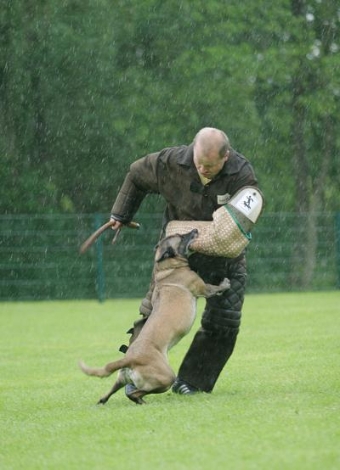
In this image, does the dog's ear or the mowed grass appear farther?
the dog's ear

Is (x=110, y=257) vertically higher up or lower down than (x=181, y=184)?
lower down

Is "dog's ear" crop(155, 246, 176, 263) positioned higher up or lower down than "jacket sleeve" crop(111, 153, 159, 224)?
lower down

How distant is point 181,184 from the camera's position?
6867 millimetres

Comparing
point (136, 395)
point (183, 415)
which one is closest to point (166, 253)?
point (136, 395)

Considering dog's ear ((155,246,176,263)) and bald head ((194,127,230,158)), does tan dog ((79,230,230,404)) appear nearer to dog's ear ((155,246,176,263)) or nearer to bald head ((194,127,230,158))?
dog's ear ((155,246,176,263))

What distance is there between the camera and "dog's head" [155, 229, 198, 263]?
Answer: 265 inches

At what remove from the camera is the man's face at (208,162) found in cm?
656

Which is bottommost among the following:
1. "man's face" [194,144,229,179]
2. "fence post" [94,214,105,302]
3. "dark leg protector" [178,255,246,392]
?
"fence post" [94,214,105,302]

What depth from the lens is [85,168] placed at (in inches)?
1065

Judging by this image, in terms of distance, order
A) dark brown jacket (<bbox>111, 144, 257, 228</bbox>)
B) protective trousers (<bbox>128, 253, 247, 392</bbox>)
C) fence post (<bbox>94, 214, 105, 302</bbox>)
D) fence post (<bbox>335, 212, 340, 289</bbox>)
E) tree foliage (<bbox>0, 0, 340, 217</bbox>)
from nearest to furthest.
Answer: dark brown jacket (<bbox>111, 144, 257, 228</bbox>) < protective trousers (<bbox>128, 253, 247, 392</bbox>) < fence post (<bbox>94, 214, 105, 302</bbox>) < fence post (<bbox>335, 212, 340, 289</bbox>) < tree foliage (<bbox>0, 0, 340, 217</bbox>)

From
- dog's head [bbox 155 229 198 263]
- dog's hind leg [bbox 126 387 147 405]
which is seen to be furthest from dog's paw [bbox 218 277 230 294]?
dog's hind leg [bbox 126 387 147 405]

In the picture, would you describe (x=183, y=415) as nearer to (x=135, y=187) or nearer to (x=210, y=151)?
(x=210, y=151)

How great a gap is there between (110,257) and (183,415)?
1692 centimetres

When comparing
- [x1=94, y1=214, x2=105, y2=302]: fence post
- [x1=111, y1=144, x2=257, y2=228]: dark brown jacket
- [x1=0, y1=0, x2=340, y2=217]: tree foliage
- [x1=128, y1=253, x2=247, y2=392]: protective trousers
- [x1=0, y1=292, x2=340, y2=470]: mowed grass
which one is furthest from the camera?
[x1=0, y1=0, x2=340, y2=217]: tree foliage
